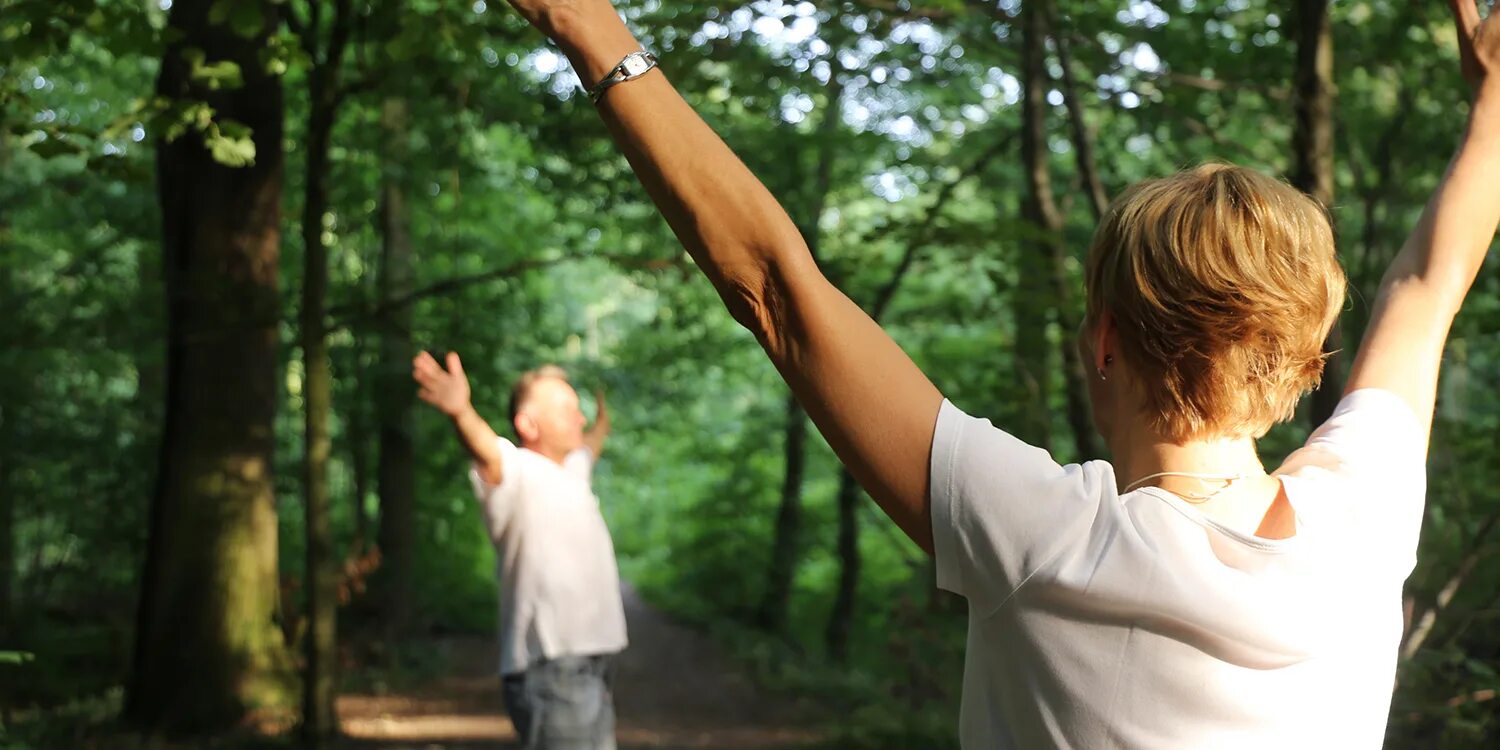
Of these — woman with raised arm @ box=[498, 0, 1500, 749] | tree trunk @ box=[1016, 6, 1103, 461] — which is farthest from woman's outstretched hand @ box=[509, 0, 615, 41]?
tree trunk @ box=[1016, 6, 1103, 461]

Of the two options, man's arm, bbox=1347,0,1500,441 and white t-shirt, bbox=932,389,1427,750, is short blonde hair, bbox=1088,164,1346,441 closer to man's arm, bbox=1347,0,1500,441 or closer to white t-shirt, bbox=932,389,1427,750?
white t-shirt, bbox=932,389,1427,750

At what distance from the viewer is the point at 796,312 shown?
133 cm

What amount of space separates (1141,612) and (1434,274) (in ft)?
2.52

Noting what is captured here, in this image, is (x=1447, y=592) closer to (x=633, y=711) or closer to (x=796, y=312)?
(x=796, y=312)

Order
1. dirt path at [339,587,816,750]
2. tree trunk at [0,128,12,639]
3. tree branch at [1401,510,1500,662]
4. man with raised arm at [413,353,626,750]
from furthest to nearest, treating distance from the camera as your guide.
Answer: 1. tree trunk at [0,128,12,639]
2. dirt path at [339,587,816,750]
3. man with raised arm at [413,353,626,750]
4. tree branch at [1401,510,1500,662]

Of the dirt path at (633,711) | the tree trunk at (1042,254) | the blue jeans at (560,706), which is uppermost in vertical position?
the tree trunk at (1042,254)

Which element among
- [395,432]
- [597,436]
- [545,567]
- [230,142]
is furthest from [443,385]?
[395,432]

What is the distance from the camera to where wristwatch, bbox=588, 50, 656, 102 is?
4.58 feet

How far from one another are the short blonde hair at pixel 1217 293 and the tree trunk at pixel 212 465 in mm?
8176

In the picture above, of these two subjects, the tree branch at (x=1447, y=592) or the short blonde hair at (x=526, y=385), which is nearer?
the tree branch at (x=1447, y=592)

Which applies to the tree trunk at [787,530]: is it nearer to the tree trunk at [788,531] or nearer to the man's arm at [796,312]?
the tree trunk at [788,531]

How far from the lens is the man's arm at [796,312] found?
132 centimetres

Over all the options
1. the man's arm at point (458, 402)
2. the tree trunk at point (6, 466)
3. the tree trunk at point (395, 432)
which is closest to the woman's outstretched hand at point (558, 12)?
the man's arm at point (458, 402)

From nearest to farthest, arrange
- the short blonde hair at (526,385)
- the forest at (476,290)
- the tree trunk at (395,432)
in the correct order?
the short blonde hair at (526,385) < the forest at (476,290) < the tree trunk at (395,432)
